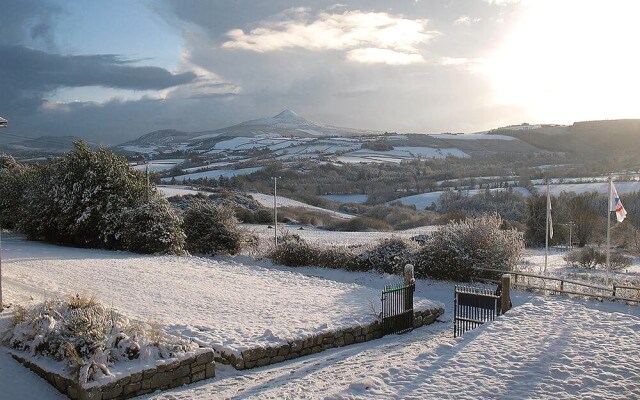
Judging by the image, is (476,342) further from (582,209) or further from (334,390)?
(582,209)

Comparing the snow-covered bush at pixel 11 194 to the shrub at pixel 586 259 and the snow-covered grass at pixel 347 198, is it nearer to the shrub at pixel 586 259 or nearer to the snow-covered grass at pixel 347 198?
the shrub at pixel 586 259

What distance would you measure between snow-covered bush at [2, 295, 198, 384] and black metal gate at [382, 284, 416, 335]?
19.4 ft

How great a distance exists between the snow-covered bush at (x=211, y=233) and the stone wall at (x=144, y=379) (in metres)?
16.4

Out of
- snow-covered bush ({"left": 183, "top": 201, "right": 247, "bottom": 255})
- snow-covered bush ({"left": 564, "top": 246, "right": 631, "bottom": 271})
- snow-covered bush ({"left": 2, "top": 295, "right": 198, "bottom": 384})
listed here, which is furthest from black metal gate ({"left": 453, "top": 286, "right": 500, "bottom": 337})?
snow-covered bush ({"left": 564, "top": 246, "right": 631, "bottom": 271})

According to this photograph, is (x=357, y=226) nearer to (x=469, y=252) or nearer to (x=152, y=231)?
(x=152, y=231)

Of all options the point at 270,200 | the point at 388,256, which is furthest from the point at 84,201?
the point at 270,200

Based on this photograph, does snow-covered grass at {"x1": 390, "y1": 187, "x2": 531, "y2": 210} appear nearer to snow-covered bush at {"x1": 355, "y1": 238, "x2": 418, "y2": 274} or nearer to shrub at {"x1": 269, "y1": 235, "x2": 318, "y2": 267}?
shrub at {"x1": 269, "y1": 235, "x2": 318, "y2": 267}

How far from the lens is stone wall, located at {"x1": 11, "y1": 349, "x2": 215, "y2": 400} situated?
332 inches

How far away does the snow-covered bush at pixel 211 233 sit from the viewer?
25.9 m

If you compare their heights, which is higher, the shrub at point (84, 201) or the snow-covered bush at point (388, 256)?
the shrub at point (84, 201)

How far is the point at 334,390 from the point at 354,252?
52.3ft

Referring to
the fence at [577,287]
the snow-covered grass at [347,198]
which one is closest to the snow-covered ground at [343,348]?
the fence at [577,287]

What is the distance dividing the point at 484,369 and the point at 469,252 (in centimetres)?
1195

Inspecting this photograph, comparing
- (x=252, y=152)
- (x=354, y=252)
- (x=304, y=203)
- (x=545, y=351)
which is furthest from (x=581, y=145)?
(x=545, y=351)
